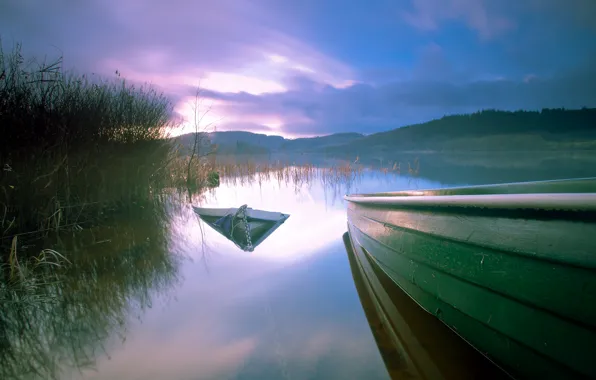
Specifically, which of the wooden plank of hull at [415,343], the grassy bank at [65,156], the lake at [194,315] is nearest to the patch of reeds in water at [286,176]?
the grassy bank at [65,156]

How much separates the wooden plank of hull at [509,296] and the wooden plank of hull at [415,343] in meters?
0.21

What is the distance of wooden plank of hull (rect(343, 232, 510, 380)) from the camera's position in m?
1.99

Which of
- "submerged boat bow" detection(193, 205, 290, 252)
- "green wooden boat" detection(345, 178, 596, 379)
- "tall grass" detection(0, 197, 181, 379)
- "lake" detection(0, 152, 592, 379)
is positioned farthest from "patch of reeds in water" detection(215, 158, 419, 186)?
"green wooden boat" detection(345, 178, 596, 379)

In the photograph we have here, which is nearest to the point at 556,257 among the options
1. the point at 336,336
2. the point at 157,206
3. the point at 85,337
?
the point at 336,336

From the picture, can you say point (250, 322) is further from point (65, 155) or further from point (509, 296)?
point (65, 155)

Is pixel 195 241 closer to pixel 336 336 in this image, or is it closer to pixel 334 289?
pixel 334 289

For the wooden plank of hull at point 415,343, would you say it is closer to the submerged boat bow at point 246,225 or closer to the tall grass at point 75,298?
the tall grass at point 75,298

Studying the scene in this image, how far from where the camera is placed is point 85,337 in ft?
8.03

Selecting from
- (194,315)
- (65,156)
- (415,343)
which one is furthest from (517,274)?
→ (65,156)

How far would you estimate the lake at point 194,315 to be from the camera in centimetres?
217

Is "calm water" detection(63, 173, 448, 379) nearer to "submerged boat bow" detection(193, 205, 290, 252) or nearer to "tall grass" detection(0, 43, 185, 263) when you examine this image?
"submerged boat bow" detection(193, 205, 290, 252)

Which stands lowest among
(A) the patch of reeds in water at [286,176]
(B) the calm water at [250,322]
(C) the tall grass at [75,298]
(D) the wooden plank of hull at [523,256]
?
(B) the calm water at [250,322]

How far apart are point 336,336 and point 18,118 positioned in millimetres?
5267

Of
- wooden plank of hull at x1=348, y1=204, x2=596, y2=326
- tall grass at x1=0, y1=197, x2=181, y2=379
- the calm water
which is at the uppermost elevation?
wooden plank of hull at x1=348, y1=204, x2=596, y2=326
